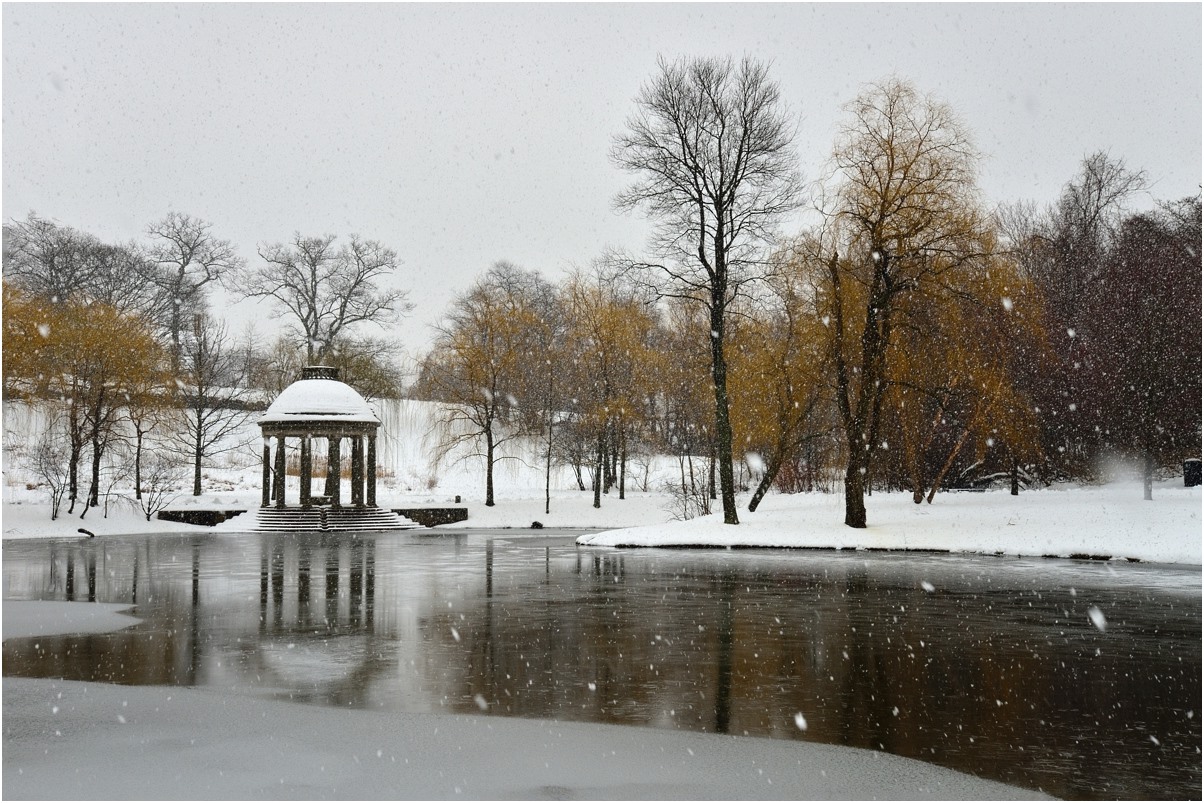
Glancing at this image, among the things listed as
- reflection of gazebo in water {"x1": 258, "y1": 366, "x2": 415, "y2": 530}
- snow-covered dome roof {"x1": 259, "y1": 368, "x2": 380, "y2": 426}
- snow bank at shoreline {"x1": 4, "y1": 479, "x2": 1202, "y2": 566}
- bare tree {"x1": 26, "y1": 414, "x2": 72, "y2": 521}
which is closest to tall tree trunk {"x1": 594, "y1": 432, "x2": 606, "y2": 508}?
snow bank at shoreline {"x1": 4, "y1": 479, "x2": 1202, "y2": 566}

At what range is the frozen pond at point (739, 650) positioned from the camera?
6.72 m

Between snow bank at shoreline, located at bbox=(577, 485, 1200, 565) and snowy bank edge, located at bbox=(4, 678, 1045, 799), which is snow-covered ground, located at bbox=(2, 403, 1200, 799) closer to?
snowy bank edge, located at bbox=(4, 678, 1045, 799)

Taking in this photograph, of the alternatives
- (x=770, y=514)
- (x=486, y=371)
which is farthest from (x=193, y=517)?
(x=770, y=514)

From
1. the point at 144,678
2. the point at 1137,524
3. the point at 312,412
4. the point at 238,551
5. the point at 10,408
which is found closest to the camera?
the point at 144,678

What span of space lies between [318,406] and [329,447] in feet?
5.62

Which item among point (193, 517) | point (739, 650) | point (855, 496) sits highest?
point (855, 496)

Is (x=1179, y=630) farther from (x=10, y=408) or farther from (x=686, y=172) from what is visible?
(x=10, y=408)

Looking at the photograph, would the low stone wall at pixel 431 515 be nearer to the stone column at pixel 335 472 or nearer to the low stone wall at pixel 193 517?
the stone column at pixel 335 472

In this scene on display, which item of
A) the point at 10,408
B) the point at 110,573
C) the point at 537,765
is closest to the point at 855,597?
the point at 537,765

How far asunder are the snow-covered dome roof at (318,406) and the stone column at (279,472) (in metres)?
0.95

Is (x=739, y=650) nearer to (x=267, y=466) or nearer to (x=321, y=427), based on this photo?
(x=321, y=427)

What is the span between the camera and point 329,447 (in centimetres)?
3638

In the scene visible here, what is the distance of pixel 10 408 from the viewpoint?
42.2 metres

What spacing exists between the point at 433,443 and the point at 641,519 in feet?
76.9
